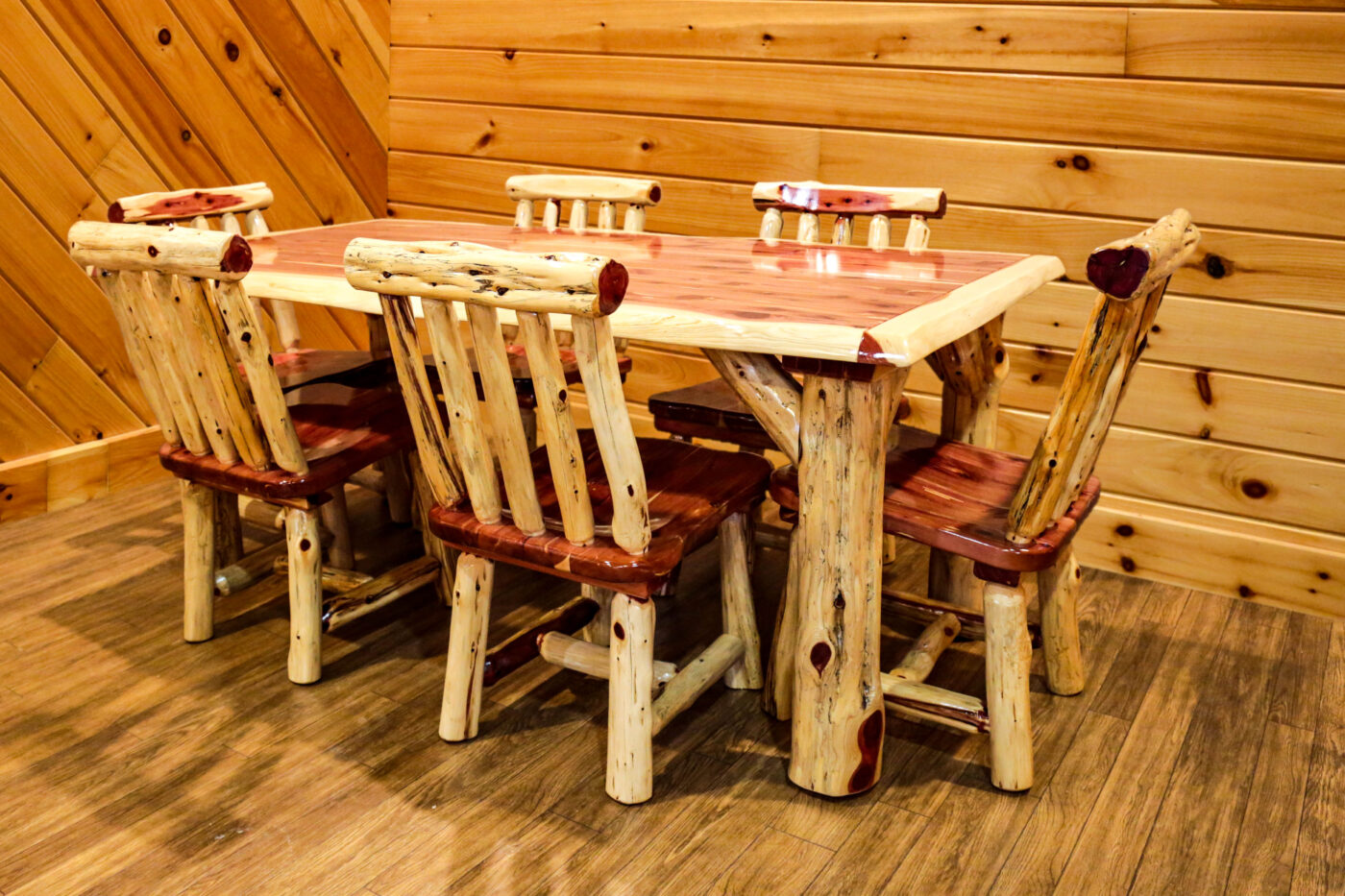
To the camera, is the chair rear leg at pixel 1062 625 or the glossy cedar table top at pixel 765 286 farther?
the chair rear leg at pixel 1062 625

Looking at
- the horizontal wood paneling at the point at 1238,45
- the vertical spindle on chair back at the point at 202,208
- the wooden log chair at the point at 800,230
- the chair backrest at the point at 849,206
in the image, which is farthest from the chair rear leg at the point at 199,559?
the horizontal wood paneling at the point at 1238,45

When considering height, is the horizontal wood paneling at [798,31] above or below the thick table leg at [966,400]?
above

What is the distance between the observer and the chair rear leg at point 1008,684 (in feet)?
6.16

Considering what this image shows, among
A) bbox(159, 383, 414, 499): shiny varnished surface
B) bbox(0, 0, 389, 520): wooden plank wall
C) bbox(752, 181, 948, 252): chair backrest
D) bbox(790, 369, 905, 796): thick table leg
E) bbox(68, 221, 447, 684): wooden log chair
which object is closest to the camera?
bbox(790, 369, 905, 796): thick table leg

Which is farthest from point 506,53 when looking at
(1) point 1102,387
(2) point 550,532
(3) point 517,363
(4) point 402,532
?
(1) point 1102,387

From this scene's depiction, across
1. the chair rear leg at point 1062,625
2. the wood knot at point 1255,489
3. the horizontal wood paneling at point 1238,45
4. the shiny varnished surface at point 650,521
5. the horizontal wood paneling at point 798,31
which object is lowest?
the chair rear leg at point 1062,625

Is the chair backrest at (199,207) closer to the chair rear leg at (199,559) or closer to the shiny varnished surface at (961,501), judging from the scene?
the chair rear leg at (199,559)

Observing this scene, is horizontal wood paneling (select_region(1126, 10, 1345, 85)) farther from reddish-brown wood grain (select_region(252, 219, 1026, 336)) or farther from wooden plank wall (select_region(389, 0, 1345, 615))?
reddish-brown wood grain (select_region(252, 219, 1026, 336))

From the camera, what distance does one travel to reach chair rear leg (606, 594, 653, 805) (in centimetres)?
182

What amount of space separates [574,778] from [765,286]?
3.02 feet

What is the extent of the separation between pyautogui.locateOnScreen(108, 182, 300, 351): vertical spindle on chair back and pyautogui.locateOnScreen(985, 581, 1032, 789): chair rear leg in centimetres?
185

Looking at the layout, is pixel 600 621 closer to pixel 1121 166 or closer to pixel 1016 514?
pixel 1016 514

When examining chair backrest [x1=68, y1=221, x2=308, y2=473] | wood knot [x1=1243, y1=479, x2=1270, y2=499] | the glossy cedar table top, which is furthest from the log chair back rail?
wood knot [x1=1243, y1=479, x2=1270, y2=499]

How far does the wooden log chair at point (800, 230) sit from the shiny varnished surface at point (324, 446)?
0.59 m
